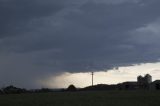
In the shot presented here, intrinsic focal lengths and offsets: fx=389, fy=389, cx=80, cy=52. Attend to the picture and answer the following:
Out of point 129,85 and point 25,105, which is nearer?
point 25,105

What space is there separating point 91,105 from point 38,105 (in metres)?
6.57

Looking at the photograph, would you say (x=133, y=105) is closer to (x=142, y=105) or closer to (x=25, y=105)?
(x=142, y=105)

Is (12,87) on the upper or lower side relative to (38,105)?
upper

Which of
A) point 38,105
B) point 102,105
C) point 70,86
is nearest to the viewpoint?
point 102,105

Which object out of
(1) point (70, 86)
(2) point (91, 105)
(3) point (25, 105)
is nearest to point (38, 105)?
(3) point (25, 105)

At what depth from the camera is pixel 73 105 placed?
140ft

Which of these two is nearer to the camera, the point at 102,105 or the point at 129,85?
the point at 102,105

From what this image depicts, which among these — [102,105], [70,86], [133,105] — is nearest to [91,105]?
[102,105]

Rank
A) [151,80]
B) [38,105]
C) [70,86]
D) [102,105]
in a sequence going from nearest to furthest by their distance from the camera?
1. [102,105]
2. [38,105]
3. [70,86]
4. [151,80]

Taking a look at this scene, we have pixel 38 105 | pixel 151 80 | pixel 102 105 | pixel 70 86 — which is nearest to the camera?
pixel 102 105

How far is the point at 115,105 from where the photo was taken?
139ft

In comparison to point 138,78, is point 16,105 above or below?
below

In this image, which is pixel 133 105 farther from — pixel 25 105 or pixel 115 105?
pixel 25 105

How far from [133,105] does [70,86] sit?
11163 centimetres
